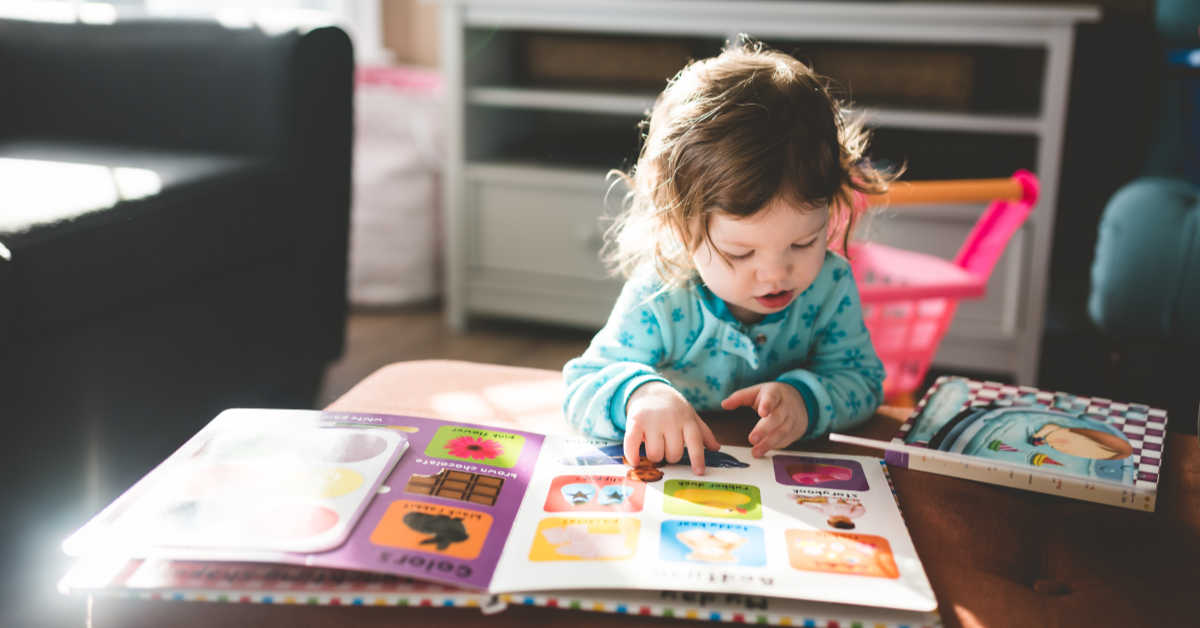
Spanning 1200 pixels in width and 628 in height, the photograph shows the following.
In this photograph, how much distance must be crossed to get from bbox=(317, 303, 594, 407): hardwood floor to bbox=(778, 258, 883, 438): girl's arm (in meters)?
1.10

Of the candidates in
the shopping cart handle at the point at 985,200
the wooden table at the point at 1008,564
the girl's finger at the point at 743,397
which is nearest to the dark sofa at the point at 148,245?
the wooden table at the point at 1008,564

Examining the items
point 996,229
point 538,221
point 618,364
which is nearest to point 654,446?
point 618,364

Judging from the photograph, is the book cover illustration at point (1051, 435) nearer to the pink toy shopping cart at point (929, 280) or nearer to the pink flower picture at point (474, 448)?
the pink flower picture at point (474, 448)

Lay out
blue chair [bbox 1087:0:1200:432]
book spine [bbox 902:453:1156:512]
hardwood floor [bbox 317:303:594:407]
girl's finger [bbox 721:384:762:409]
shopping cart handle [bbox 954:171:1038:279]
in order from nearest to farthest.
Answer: book spine [bbox 902:453:1156:512]
girl's finger [bbox 721:384:762:409]
shopping cart handle [bbox 954:171:1038:279]
blue chair [bbox 1087:0:1200:432]
hardwood floor [bbox 317:303:594:407]

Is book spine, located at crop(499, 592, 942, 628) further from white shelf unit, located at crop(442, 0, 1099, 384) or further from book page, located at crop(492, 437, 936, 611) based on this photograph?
white shelf unit, located at crop(442, 0, 1099, 384)

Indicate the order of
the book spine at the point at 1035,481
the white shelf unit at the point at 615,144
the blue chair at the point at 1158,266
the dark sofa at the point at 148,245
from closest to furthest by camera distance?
the book spine at the point at 1035,481
the dark sofa at the point at 148,245
the blue chair at the point at 1158,266
the white shelf unit at the point at 615,144

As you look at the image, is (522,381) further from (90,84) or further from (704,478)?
(90,84)

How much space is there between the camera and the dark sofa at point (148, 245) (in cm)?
106

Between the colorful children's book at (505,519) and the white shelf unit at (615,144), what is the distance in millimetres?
1207

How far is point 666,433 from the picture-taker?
2.00ft

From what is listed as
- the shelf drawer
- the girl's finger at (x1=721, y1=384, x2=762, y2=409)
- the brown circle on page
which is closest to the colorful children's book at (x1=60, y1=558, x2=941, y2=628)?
the brown circle on page

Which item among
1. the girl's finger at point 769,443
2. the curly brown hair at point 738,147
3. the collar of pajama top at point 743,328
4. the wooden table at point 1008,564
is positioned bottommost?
the wooden table at point 1008,564

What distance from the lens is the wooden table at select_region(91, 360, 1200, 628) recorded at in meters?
0.46

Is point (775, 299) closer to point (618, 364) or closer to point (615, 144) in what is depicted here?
point (618, 364)
